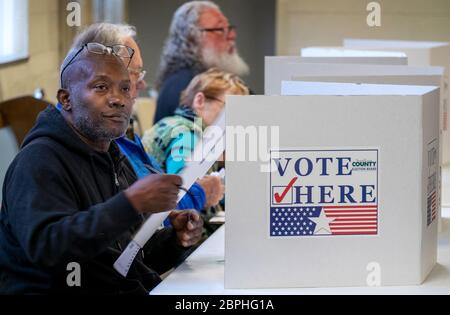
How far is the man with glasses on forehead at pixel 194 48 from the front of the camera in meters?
4.55

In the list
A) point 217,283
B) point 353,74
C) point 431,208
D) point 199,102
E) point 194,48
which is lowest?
point 217,283

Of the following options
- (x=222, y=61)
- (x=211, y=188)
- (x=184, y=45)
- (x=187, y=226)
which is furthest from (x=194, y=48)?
(x=187, y=226)

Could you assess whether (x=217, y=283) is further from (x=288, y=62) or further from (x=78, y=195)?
(x=288, y=62)

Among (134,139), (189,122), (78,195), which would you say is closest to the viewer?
(78,195)

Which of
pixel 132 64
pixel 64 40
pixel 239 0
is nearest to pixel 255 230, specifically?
pixel 132 64

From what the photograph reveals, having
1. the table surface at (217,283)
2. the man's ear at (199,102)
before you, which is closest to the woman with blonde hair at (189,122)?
the man's ear at (199,102)

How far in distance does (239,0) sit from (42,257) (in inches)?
247

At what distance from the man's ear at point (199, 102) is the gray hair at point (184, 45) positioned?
1.27 metres

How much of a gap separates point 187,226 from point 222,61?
8.82ft

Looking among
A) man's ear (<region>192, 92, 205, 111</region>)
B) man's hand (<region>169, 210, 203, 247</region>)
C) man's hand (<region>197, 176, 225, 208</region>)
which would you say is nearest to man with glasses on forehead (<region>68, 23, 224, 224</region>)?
man's hand (<region>197, 176, 225, 208</region>)

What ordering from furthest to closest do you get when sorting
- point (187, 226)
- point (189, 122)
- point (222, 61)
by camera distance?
point (222, 61) → point (189, 122) → point (187, 226)

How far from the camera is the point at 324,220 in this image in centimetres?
176

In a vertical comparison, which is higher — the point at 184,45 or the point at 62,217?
the point at 184,45

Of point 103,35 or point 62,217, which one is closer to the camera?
point 62,217
